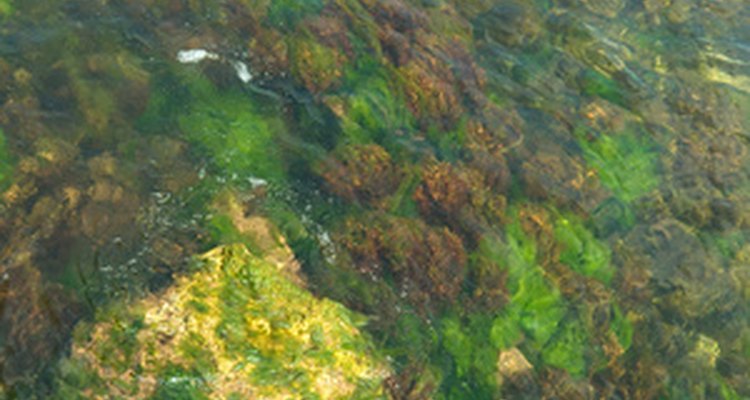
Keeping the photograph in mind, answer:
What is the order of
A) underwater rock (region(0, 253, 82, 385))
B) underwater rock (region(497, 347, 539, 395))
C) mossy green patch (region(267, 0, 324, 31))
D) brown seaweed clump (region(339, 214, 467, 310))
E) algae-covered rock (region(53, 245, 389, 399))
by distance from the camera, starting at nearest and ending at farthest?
1. underwater rock (region(0, 253, 82, 385))
2. algae-covered rock (region(53, 245, 389, 399))
3. underwater rock (region(497, 347, 539, 395))
4. brown seaweed clump (region(339, 214, 467, 310))
5. mossy green patch (region(267, 0, 324, 31))

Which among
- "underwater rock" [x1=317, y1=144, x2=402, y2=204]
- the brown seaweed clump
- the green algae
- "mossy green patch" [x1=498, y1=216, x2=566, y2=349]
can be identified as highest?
the green algae

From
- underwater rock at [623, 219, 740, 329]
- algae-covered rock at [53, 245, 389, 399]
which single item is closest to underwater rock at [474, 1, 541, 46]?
underwater rock at [623, 219, 740, 329]

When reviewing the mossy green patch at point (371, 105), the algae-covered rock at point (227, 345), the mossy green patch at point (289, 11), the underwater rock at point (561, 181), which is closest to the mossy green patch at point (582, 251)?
the underwater rock at point (561, 181)

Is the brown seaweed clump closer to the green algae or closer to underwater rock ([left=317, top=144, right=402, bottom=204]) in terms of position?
underwater rock ([left=317, top=144, right=402, bottom=204])

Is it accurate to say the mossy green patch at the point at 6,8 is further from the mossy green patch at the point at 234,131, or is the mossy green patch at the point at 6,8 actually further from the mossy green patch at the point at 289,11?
the mossy green patch at the point at 289,11

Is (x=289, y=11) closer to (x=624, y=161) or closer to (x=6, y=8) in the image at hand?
(x=6, y=8)
